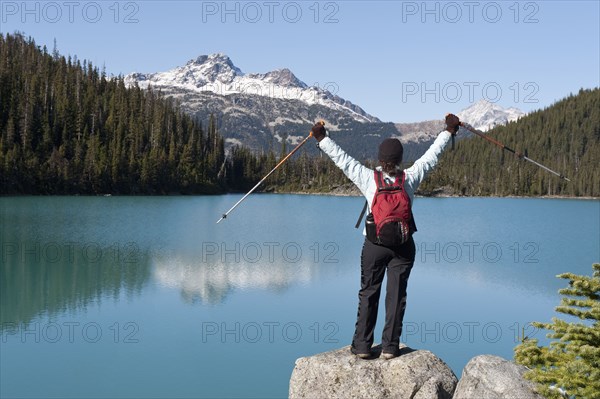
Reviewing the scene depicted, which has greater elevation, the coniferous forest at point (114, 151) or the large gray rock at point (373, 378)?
the coniferous forest at point (114, 151)

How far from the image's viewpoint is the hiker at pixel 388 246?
23.0 ft

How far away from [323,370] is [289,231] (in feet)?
139

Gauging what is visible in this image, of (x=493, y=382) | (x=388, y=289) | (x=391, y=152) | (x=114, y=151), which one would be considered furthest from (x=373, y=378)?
(x=114, y=151)

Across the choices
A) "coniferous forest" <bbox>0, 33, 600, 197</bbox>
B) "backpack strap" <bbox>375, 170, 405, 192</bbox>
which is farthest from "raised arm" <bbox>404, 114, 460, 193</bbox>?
"coniferous forest" <bbox>0, 33, 600, 197</bbox>

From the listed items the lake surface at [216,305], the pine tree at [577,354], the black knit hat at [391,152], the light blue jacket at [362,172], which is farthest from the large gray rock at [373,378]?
the lake surface at [216,305]

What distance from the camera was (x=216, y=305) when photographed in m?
21.0

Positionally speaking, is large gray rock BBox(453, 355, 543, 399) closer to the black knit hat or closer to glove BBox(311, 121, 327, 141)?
the black knit hat

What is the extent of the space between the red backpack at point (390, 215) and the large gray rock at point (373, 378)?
165cm

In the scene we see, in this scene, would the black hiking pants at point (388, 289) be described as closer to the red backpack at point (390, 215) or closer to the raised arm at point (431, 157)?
the red backpack at point (390, 215)

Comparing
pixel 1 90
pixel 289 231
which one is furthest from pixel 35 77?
pixel 289 231

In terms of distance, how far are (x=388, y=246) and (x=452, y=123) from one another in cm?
179

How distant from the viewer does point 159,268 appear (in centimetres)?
2872

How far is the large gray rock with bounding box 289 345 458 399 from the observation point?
7.20m

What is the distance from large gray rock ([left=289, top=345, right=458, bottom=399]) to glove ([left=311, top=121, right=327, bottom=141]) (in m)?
2.88
